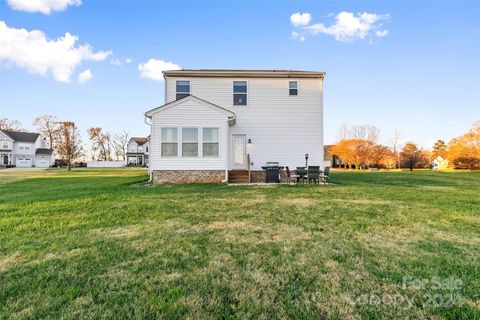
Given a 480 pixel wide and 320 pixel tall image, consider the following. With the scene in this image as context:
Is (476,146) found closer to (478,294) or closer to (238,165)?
(238,165)

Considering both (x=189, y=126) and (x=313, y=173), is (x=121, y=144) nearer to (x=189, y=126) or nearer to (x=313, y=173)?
(x=189, y=126)

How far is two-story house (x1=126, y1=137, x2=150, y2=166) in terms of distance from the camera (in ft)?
204

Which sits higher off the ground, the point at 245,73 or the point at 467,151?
the point at 245,73

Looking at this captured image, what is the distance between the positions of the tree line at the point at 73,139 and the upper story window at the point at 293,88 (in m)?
40.2

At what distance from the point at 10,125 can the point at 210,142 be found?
2775 inches

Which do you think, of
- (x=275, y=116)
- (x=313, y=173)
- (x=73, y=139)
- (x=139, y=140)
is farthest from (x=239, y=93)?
(x=139, y=140)

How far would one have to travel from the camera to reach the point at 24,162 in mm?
51594

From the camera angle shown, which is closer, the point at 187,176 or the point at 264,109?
the point at 187,176

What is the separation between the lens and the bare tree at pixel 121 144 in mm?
64438

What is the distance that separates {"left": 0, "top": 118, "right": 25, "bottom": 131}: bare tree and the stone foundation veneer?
68017 millimetres

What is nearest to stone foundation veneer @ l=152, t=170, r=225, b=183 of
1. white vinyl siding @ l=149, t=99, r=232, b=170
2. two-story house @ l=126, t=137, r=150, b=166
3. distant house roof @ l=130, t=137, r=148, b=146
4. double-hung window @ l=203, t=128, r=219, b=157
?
white vinyl siding @ l=149, t=99, r=232, b=170

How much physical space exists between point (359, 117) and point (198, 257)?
164 feet

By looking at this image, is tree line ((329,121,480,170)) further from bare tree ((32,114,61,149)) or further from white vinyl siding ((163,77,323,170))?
bare tree ((32,114,61,149))

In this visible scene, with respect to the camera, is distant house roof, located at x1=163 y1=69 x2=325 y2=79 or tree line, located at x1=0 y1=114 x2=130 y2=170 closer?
distant house roof, located at x1=163 y1=69 x2=325 y2=79
